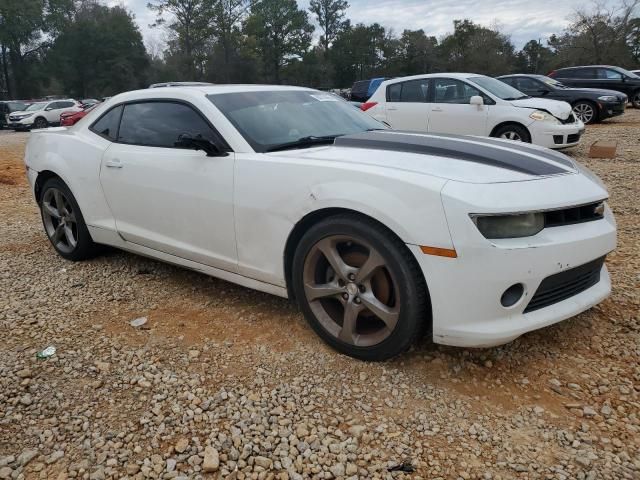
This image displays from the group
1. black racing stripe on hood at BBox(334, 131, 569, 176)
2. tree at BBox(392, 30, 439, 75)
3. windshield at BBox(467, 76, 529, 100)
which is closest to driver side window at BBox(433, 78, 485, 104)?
windshield at BBox(467, 76, 529, 100)

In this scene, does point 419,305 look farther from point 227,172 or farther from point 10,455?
point 10,455

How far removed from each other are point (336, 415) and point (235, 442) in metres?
0.46

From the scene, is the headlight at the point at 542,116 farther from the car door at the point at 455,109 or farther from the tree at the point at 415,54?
the tree at the point at 415,54

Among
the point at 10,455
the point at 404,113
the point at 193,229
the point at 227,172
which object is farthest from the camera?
the point at 404,113

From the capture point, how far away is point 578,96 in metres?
13.6

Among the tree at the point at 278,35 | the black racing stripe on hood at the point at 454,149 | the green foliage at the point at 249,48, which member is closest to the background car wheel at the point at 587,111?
the black racing stripe on hood at the point at 454,149

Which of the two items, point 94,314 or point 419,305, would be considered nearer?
point 419,305

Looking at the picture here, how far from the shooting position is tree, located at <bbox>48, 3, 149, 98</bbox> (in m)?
48.3

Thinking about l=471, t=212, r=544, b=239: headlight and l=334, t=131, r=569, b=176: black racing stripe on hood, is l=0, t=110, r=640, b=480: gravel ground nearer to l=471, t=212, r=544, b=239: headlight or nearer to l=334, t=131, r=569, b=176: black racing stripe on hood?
l=471, t=212, r=544, b=239: headlight

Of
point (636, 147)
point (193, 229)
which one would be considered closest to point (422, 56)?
point (636, 147)

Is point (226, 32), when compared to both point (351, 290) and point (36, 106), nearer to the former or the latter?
point (36, 106)

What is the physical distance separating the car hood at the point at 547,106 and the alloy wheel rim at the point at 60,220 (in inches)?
279

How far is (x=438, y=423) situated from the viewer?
7.29 feet

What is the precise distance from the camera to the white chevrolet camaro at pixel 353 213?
2.27 metres
